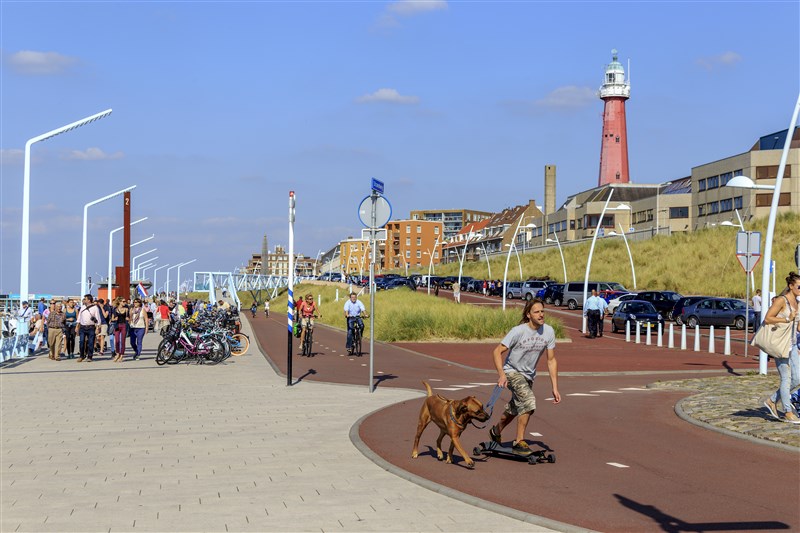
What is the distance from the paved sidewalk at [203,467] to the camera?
685 cm

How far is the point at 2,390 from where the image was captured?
16641 millimetres

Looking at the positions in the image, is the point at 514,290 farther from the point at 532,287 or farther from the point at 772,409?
the point at 772,409

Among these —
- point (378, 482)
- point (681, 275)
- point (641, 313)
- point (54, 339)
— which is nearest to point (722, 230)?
point (681, 275)

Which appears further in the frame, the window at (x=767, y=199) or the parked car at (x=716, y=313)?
the window at (x=767, y=199)

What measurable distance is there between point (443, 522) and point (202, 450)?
407 cm

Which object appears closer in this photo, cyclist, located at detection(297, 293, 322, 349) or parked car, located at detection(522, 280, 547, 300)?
cyclist, located at detection(297, 293, 322, 349)

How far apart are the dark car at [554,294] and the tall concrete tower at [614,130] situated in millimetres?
54469

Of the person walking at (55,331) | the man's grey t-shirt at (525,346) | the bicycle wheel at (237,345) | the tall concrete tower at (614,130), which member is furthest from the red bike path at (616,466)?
the tall concrete tower at (614,130)

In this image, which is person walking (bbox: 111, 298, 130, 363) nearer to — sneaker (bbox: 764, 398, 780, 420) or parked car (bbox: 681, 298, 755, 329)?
sneaker (bbox: 764, 398, 780, 420)

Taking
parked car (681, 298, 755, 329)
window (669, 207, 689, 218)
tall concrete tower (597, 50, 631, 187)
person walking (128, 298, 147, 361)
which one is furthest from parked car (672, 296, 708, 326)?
tall concrete tower (597, 50, 631, 187)

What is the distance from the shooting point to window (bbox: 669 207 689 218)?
95.9 m

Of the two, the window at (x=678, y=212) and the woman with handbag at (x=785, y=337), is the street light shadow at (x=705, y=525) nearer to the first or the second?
the woman with handbag at (x=785, y=337)

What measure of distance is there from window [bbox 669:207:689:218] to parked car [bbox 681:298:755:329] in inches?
2168

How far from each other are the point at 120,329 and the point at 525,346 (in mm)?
17692
